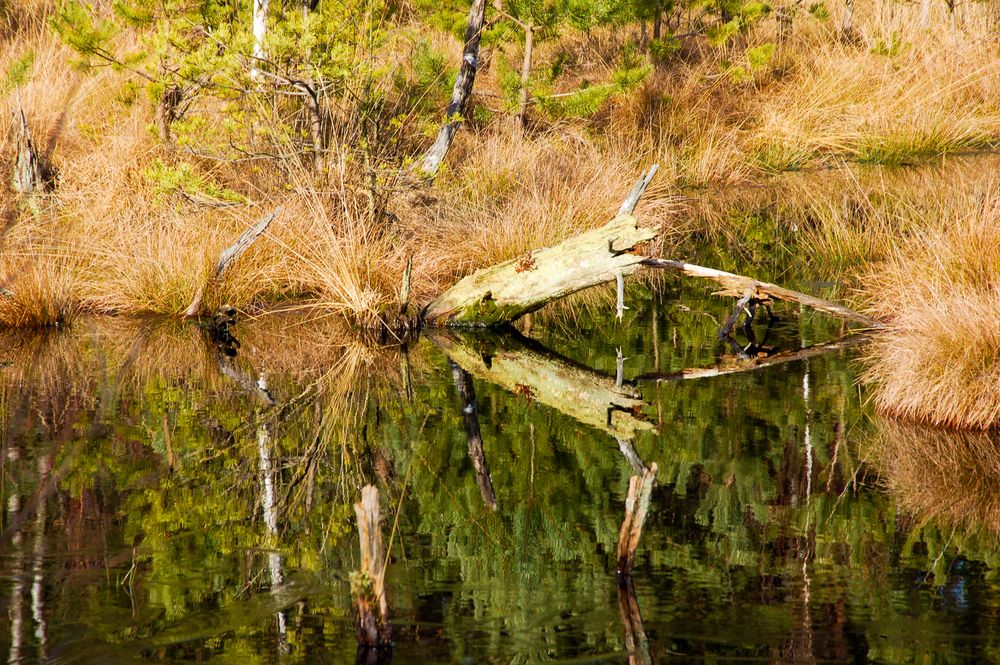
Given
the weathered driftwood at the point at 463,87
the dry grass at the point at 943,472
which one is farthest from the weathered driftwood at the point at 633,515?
the weathered driftwood at the point at 463,87

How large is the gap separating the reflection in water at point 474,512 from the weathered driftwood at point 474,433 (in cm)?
2

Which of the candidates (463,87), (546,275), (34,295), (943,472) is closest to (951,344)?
(943,472)

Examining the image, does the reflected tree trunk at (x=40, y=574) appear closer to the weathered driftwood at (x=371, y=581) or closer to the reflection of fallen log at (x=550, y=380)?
the weathered driftwood at (x=371, y=581)

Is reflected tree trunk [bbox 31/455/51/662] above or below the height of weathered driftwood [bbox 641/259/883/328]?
below

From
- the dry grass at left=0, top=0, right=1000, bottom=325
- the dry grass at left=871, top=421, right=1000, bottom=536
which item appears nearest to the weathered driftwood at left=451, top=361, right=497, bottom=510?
the dry grass at left=0, top=0, right=1000, bottom=325

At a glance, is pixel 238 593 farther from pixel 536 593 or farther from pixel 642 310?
pixel 642 310

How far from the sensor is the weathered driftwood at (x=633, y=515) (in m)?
3.93

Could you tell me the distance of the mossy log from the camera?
25.6 ft

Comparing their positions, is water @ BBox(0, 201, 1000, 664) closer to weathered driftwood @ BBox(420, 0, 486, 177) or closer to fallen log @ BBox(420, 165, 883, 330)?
fallen log @ BBox(420, 165, 883, 330)

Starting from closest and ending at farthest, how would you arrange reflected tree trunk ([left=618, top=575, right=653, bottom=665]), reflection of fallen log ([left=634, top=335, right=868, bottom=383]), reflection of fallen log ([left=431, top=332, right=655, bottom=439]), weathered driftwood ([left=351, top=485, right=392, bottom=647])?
weathered driftwood ([left=351, top=485, right=392, bottom=647]), reflected tree trunk ([left=618, top=575, right=653, bottom=665]), reflection of fallen log ([left=431, top=332, right=655, bottom=439]), reflection of fallen log ([left=634, top=335, right=868, bottom=383])

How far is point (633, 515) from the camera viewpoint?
401 cm

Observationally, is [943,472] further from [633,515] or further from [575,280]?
[575,280]

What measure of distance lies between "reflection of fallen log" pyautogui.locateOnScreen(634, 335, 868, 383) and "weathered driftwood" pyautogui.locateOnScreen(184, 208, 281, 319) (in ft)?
10.8

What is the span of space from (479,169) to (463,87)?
32.9 inches
